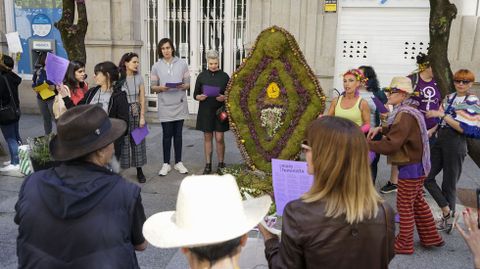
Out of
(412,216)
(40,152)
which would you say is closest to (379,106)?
(412,216)

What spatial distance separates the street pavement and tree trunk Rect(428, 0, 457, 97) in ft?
5.08

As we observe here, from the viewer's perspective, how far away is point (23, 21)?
414 inches

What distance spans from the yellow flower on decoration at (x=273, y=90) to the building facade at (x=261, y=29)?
3.59 meters

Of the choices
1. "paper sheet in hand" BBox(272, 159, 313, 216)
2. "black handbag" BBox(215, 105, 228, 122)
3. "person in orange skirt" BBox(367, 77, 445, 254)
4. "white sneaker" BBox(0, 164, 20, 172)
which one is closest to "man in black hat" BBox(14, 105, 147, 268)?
"paper sheet in hand" BBox(272, 159, 313, 216)

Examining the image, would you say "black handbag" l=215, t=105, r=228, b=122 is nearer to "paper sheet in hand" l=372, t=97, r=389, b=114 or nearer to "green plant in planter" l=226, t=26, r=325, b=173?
"green plant in planter" l=226, t=26, r=325, b=173

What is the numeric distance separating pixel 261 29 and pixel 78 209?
781 centimetres

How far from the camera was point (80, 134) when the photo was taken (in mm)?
2170

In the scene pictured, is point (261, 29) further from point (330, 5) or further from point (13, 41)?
point (13, 41)

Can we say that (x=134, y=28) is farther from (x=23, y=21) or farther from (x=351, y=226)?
(x=351, y=226)

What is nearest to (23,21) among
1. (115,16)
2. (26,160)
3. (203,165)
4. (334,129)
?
(115,16)

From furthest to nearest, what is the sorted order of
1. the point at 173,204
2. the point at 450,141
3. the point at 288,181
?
the point at 173,204, the point at 450,141, the point at 288,181

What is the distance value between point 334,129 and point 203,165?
207 inches

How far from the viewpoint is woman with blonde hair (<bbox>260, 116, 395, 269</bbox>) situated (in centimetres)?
197

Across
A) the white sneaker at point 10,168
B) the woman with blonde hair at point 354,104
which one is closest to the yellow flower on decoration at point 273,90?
the woman with blonde hair at point 354,104
